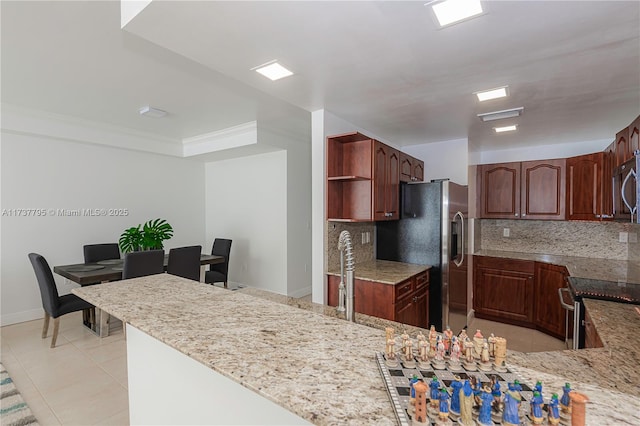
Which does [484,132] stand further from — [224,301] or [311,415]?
[311,415]

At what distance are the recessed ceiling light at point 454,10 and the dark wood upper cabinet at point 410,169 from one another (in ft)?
6.66

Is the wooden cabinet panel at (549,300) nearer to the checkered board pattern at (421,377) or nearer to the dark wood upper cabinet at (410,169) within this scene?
the dark wood upper cabinet at (410,169)

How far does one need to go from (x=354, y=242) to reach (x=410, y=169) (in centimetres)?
117

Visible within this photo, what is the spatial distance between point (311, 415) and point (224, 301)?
81 cm

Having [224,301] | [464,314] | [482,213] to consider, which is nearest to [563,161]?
[482,213]

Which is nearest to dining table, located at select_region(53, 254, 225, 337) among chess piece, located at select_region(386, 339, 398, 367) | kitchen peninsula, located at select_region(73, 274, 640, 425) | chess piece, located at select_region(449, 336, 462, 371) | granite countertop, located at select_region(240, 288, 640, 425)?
kitchen peninsula, located at select_region(73, 274, 640, 425)

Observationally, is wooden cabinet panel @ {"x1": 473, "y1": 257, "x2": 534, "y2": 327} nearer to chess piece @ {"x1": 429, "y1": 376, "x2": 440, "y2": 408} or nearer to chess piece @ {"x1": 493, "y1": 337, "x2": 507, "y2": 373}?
chess piece @ {"x1": 493, "y1": 337, "x2": 507, "y2": 373}

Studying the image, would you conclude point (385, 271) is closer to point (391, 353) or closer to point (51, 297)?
point (391, 353)

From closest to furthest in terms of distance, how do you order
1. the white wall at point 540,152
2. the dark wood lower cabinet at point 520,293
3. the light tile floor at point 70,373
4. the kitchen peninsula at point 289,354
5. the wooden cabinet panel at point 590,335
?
the kitchen peninsula at point 289,354, the wooden cabinet panel at point 590,335, the light tile floor at point 70,373, the dark wood lower cabinet at point 520,293, the white wall at point 540,152

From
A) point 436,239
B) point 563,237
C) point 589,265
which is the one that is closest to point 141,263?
point 436,239

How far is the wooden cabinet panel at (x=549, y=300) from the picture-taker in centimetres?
349

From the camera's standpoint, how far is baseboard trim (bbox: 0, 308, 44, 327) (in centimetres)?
389

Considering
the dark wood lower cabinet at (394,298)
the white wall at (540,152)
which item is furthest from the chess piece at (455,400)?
the white wall at (540,152)

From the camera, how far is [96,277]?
10.5 ft
